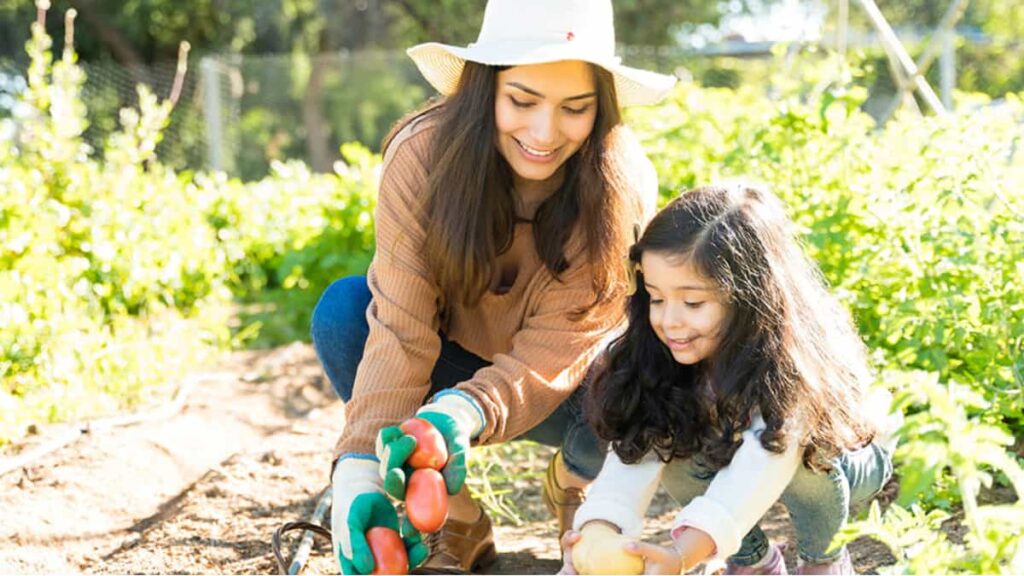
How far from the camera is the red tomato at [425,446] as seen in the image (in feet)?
5.48

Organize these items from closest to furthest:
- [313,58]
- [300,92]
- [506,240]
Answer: [506,240]
[313,58]
[300,92]

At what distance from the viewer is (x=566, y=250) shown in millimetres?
2232

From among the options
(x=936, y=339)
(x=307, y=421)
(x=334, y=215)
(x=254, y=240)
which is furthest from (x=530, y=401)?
(x=254, y=240)

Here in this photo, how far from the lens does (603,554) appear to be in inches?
69.6

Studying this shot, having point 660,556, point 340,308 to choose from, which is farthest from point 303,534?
point 660,556

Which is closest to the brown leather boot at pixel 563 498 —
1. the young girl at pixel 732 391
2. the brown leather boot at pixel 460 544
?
the brown leather boot at pixel 460 544

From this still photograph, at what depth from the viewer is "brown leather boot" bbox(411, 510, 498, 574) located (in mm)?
2301

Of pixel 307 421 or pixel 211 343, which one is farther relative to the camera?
pixel 211 343

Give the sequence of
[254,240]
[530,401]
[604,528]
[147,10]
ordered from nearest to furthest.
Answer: [604,528]
[530,401]
[254,240]
[147,10]

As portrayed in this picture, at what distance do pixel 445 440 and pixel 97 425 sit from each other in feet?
5.72

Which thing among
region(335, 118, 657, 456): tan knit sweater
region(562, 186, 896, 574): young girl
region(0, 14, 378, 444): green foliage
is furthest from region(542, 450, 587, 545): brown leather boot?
region(0, 14, 378, 444): green foliage

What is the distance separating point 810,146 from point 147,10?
13172mm

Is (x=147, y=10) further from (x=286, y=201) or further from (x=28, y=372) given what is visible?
(x=28, y=372)

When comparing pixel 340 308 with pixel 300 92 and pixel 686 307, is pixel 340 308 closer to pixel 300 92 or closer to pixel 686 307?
pixel 686 307
